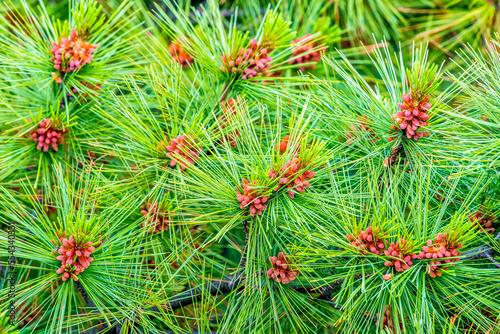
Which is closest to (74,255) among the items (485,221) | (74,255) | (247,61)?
(74,255)

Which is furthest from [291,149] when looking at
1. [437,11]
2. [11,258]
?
[437,11]

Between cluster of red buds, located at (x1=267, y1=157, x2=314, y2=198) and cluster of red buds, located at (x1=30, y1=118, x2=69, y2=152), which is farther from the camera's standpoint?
cluster of red buds, located at (x1=30, y1=118, x2=69, y2=152)

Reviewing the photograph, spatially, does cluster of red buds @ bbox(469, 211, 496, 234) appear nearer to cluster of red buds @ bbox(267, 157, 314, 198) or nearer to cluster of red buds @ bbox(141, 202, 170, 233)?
cluster of red buds @ bbox(267, 157, 314, 198)

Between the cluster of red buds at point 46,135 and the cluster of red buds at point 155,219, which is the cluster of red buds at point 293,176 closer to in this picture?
the cluster of red buds at point 155,219

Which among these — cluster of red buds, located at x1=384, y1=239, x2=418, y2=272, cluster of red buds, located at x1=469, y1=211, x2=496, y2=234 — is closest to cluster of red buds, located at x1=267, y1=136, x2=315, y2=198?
cluster of red buds, located at x1=384, y1=239, x2=418, y2=272

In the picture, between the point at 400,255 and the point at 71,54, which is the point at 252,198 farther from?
the point at 71,54

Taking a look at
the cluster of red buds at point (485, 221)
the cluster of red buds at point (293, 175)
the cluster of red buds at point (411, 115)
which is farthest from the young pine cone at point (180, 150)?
the cluster of red buds at point (485, 221)

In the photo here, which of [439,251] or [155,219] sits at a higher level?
[439,251]

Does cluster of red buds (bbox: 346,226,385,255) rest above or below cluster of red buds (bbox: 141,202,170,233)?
above
